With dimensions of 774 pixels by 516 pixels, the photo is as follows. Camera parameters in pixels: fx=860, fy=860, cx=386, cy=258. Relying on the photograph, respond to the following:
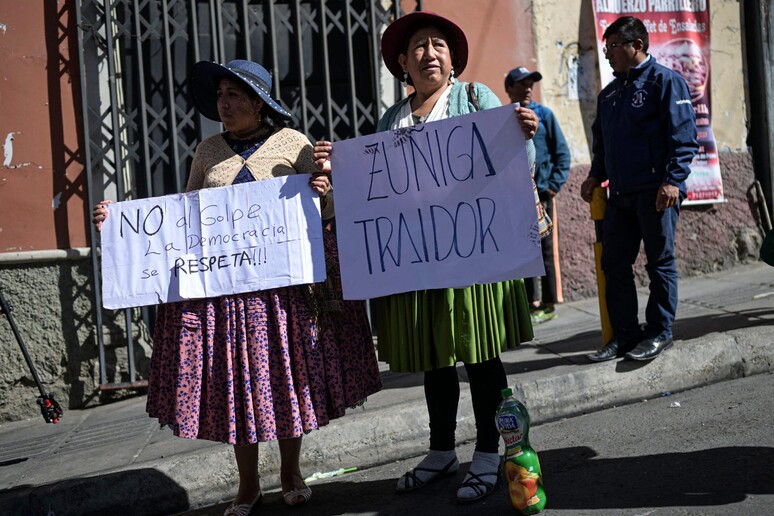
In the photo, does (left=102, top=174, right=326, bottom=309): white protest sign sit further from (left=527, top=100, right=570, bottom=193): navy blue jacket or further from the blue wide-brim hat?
(left=527, top=100, right=570, bottom=193): navy blue jacket

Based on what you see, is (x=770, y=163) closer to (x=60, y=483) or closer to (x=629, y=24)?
(x=629, y=24)

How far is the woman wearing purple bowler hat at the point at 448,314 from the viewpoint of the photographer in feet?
10.9

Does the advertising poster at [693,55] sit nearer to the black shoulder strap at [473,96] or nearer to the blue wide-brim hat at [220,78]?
the black shoulder strap at [473,96]

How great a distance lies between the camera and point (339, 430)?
13.9 ft

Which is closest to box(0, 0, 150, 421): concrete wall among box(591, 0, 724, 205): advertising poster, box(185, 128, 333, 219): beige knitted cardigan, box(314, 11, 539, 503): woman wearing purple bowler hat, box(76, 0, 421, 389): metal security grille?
box(76, 0, 421, 389): metal security grille

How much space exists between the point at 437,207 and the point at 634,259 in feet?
6.32

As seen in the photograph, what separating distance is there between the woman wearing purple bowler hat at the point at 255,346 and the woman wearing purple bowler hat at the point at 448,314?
18 cm

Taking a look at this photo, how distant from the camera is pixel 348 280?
340 centimetres

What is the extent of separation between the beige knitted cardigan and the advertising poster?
16.0 feet

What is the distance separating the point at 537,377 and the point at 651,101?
5.33ft

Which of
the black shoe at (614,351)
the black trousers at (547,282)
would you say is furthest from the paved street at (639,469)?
the black trousers at (547,282)

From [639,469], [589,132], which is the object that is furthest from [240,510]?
[589,132]

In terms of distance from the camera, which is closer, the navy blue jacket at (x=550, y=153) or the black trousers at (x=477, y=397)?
the black trousers at (x=477, y=397)

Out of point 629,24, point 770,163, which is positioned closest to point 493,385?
point 629,24
